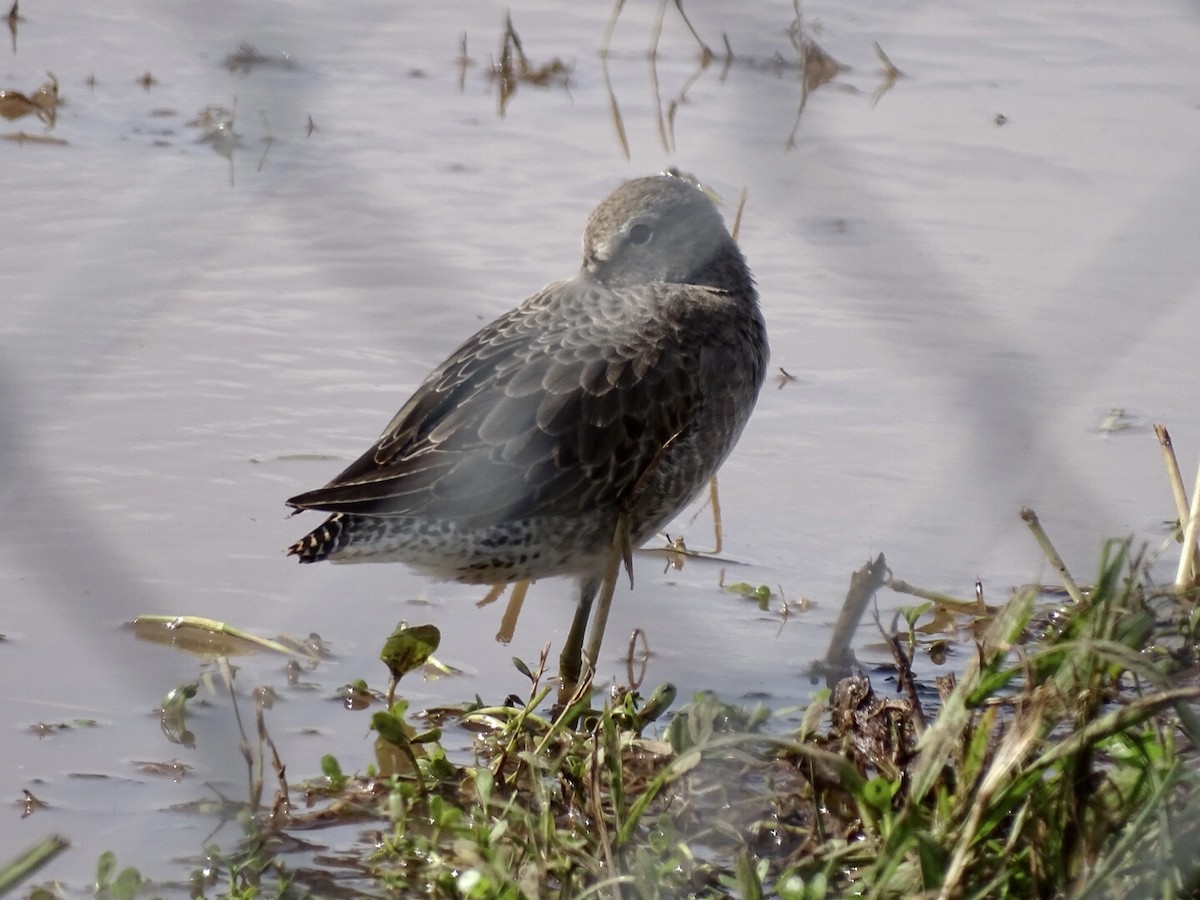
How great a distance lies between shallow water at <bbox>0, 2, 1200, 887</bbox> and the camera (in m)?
4.54

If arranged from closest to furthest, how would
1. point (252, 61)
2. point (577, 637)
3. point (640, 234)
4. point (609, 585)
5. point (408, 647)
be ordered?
point (408, 647)
point (609, 585)
point (577, 637)
point (640, 234)
point (252, 61)

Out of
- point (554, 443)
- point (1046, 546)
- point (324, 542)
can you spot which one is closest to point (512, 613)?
point (554, 443)

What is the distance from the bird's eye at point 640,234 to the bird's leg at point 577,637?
1025 mm

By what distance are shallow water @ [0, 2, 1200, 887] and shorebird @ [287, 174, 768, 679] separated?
0.29 metres

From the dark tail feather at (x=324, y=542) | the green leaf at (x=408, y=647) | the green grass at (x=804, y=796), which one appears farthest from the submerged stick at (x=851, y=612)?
the dark tail feather at (x=324, y=542)

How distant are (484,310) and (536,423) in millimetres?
1712

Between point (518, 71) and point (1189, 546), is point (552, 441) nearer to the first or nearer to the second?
point (1189, 546)

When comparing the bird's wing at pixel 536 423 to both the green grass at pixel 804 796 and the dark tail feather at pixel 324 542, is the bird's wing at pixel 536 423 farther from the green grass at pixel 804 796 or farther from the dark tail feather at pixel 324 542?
the green grass at pixel 804 796

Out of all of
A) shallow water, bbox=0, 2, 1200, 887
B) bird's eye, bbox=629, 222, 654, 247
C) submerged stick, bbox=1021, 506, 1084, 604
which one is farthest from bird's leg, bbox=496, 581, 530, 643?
submerged stick, bbox=1021, 506, 1084, 604

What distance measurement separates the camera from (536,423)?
4516 millimetres

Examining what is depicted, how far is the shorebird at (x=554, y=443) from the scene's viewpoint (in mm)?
4391

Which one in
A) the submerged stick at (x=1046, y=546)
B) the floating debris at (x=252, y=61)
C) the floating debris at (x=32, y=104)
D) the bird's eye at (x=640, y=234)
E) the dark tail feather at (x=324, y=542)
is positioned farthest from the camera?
the floating debris at (x=252, y=61)

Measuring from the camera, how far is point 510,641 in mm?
4652

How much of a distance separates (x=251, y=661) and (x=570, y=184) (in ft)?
11.0
